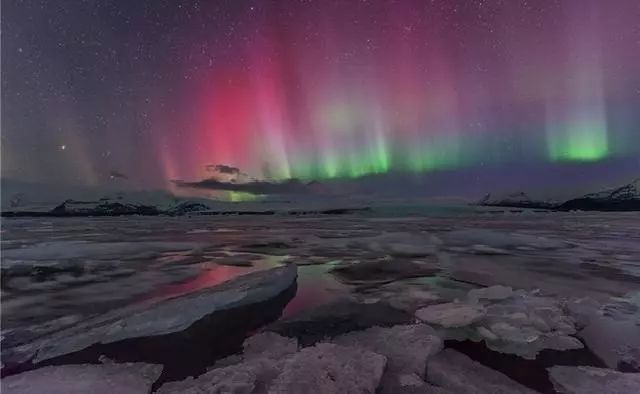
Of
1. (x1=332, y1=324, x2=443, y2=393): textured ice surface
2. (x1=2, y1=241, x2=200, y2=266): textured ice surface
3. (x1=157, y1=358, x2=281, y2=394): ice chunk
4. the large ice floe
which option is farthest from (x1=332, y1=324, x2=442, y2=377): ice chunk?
(x1=2, y1=241, x2=200, y2=266): textured ice surface

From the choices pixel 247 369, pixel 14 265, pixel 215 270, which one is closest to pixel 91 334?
pixel 247 369

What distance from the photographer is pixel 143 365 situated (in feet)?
11.9

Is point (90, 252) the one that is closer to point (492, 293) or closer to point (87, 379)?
point (87, 379)

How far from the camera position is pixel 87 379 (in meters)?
3.29

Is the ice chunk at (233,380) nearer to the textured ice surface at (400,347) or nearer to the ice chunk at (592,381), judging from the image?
the textured ice surface at (400,347)

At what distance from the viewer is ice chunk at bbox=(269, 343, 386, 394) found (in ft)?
9.91

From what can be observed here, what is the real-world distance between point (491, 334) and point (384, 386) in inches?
85.3

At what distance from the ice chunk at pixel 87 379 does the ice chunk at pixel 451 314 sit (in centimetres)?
348

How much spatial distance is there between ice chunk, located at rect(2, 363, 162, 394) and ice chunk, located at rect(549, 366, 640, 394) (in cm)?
366

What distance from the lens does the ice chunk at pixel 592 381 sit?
317 cm

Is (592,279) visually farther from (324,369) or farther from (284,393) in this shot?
(284,393)

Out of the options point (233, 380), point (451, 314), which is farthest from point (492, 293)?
point (233, 380)

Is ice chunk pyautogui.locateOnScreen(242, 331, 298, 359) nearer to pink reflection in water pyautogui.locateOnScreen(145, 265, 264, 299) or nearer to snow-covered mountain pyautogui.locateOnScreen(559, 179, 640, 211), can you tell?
pink reflection in water pyautogui.locateOnScreen(145, 265, 264, 299)

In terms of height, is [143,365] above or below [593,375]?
above
